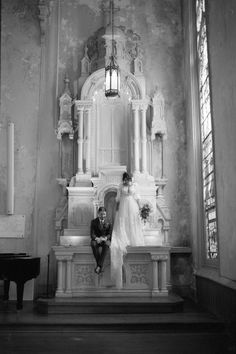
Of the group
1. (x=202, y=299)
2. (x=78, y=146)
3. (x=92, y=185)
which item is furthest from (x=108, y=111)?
(x=202, y=299)

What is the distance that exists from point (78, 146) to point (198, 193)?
2.69 m

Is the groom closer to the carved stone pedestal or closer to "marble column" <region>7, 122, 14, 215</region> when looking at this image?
the carved stone pedestal

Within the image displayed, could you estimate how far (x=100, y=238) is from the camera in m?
8.03

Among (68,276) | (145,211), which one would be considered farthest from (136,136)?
(68,276)

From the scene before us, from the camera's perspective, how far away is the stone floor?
16.8 feet

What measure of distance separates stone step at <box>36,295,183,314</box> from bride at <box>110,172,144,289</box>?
2.36 feet

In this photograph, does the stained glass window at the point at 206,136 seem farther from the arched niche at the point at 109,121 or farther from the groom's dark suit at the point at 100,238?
the groom's dark suit at the point at 100,238

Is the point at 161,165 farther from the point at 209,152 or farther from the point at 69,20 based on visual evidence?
the point at 69,20

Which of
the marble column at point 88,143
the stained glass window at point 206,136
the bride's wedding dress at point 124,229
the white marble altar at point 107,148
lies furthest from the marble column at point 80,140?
the stained glass window at point 206,136

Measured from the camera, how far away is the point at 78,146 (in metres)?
9.64

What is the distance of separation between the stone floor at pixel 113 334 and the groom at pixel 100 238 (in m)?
1.22

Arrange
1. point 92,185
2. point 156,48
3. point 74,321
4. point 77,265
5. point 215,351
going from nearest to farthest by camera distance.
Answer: point 215,351
point 74,321
point 77,265
point 92,185
point 156,48

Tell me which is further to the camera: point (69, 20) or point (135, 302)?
point (69, 20)

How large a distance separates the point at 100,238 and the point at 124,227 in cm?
53
